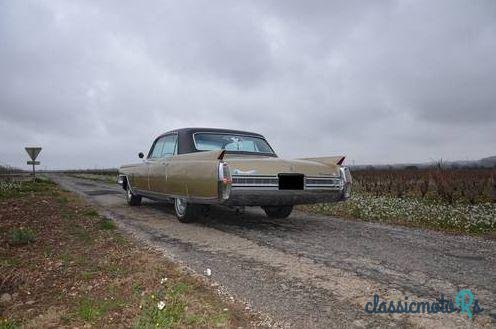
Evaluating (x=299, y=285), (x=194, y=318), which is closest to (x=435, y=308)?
(x=299, y=285)

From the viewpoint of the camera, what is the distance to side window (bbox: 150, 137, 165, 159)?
8880 millimetres

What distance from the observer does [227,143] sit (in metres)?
7.52

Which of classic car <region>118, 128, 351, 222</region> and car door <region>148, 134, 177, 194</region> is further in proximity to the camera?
car door <region>148, 134, 177, 194</region>

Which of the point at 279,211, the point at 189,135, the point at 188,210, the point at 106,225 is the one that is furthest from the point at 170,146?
the point at 279,211

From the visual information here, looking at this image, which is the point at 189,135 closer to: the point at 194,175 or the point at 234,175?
the point at 194,175

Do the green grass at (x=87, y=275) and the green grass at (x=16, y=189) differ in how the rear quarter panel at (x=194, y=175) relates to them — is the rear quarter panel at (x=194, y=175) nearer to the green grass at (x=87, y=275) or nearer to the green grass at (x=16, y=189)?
the green grass at (x=87, y=275)

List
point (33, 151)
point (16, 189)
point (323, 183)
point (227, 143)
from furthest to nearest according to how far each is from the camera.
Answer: point (33, 151) < point (16, 189) < point (227, 143) < point (323, 183)

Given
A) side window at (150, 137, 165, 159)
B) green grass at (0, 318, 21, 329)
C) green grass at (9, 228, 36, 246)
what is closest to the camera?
green grass at (0, 318, 21, 329)

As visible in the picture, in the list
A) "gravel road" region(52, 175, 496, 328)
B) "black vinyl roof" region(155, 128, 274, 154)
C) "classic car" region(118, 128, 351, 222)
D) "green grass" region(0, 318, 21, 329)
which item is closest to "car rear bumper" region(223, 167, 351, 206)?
"classic car" region(118, 128, 351, 222)

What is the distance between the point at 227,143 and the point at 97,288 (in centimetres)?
410

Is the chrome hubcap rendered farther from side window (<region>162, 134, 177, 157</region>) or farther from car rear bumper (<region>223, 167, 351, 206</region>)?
car rear bumper (<region>223, 167, 351, 206</region>)

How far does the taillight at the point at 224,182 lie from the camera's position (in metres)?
5.87

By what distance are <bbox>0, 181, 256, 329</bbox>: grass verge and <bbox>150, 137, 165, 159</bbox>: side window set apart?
2839 mm

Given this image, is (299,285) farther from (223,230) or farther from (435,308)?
(223,230)
